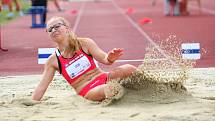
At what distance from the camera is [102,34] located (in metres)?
19.7

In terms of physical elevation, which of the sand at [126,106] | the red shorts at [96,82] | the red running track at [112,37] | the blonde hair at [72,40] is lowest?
the sand at [126,106]

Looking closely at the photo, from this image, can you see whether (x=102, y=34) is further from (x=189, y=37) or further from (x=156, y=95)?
(x=156, y=95)

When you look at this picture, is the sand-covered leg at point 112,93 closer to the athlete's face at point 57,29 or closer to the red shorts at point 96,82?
the red shorts at point 96,82

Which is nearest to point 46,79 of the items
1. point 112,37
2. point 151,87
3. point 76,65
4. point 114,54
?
point 76,65

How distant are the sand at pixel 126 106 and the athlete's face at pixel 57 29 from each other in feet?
2.55

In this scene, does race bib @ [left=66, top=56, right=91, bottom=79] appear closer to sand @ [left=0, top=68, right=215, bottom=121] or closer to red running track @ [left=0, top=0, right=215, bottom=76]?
sand @ [left=0, top=68, right=215, bottom=121]

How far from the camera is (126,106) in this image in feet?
23.3

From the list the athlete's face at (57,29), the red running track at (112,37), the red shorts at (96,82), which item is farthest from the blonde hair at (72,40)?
the red running track at (112,37)

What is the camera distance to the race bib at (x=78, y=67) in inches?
289

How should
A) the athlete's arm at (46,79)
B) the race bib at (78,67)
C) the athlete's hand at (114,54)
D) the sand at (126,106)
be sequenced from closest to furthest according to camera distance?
the sand at (126,106), the athlete's hand at (114,54), the race bib at (78,67), the athlete's arm at (46,79)

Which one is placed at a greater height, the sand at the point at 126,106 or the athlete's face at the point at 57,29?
the athlete's face at the point at 57,29

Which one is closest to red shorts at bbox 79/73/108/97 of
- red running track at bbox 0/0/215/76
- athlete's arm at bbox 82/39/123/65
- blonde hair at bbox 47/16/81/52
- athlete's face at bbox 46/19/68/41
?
athlete's arm at bbox 82/39/123/65

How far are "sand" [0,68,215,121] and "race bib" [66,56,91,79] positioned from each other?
324 mm

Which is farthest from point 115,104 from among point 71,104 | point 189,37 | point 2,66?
point 189,37
